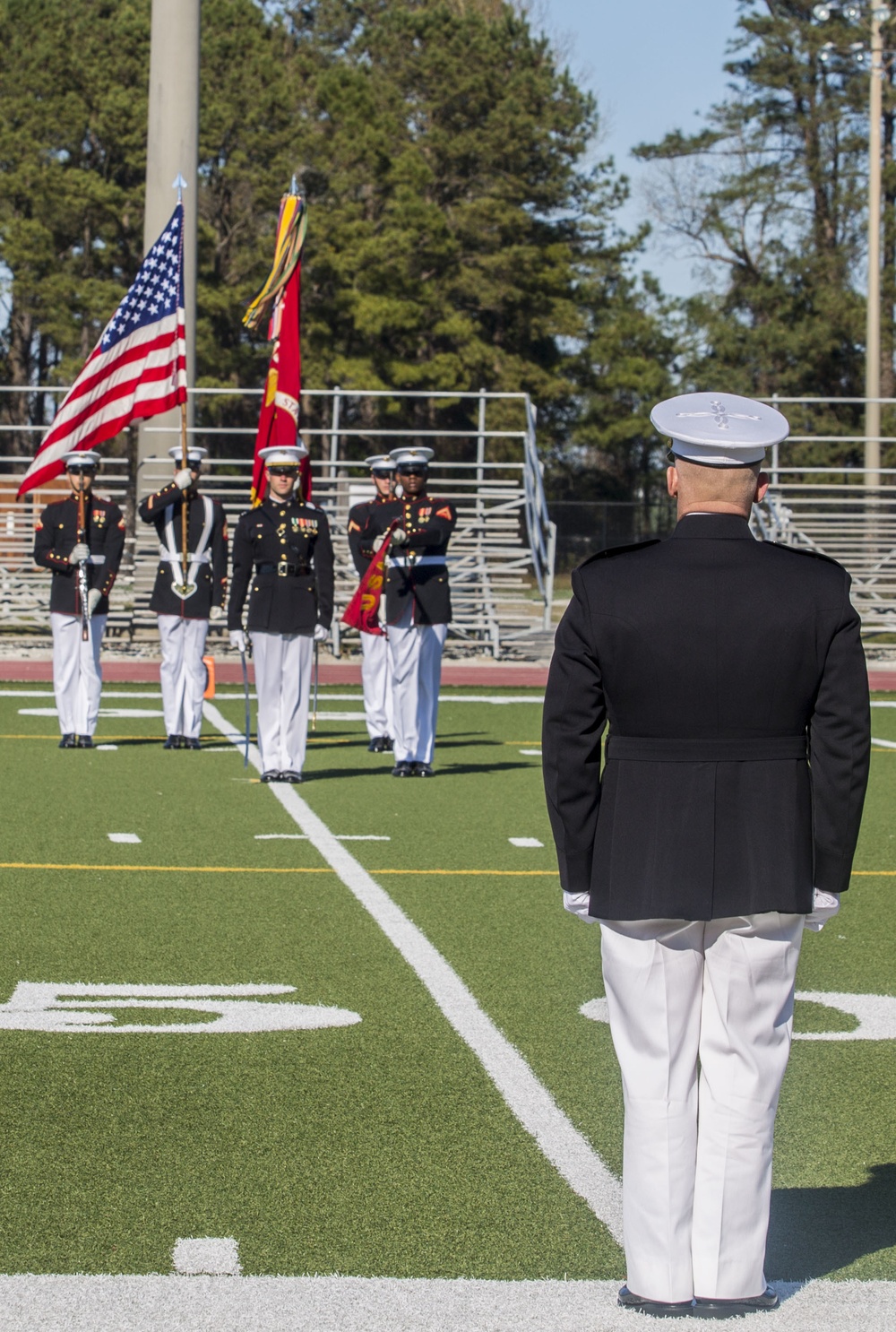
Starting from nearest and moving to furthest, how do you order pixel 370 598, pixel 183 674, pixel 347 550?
pixel 370 598
pixel 183 674
pixel 347 550

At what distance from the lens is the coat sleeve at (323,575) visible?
1169cm

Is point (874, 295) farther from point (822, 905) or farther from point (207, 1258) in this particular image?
point (207, 1258)

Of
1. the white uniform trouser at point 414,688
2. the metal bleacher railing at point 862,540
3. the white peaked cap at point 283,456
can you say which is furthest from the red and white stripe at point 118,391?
the metal bleacher railing at point 862,540

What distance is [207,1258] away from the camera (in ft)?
12.8

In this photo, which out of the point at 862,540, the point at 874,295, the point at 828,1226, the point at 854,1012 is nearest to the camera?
the point at 828,1226

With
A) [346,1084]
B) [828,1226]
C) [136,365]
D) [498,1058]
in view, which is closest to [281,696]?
[136,365]

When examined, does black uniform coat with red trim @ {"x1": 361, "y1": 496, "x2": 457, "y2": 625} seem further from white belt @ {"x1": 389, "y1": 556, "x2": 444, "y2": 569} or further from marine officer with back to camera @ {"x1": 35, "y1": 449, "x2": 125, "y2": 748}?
marine officer with back to camera @ {"x1": 35, "y1": 449, "x2": 125, "y2": 748}

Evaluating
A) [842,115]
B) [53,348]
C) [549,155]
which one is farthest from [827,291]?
[53,348]

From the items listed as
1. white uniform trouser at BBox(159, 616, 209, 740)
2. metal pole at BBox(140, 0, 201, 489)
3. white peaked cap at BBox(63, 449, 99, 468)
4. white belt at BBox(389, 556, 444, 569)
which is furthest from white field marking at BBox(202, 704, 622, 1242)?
metal pole at BBox(140, 0, 201, 489)

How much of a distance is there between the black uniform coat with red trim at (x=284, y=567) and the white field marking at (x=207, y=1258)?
7764 mm

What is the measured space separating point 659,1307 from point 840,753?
3.64ft

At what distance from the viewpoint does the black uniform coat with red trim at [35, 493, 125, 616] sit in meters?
13.6

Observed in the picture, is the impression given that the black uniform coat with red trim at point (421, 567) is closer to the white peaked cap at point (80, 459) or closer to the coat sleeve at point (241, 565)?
the coat sleeve at point (241, 565)

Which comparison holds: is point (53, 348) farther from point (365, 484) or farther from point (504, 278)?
point (365, 484)
